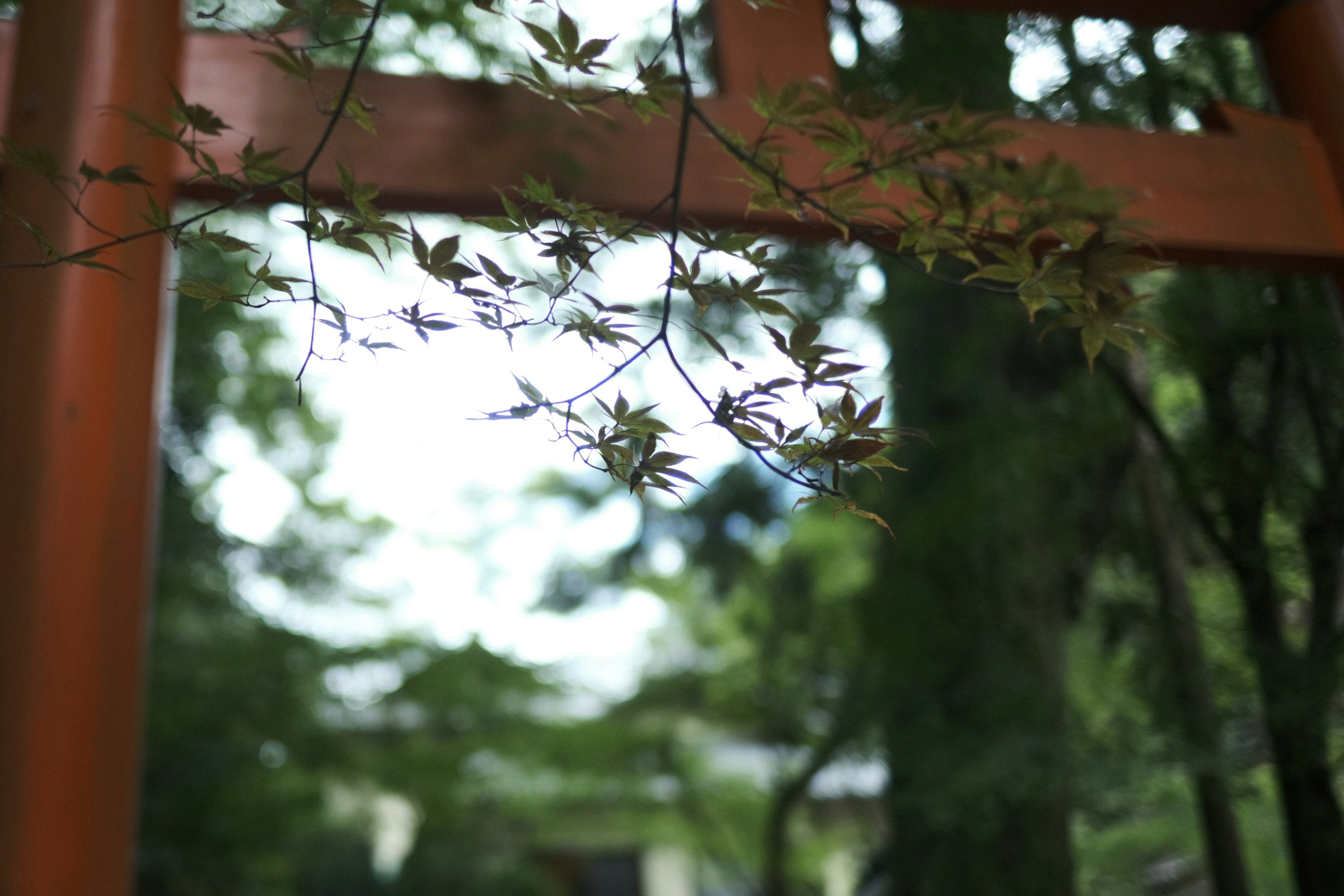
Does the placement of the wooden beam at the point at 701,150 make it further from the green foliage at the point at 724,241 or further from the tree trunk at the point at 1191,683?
the tree trunk at the point at 1191,683

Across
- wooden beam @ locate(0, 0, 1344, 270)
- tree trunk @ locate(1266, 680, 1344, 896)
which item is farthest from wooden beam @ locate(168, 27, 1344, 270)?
tree trunk @ locate(1266, 680, 1344, 896)

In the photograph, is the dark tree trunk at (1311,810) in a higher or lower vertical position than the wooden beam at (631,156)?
lower

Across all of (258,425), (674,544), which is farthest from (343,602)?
(674,544)

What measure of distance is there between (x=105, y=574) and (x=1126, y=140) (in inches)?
71.0

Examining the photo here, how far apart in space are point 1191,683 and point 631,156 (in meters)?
2.02

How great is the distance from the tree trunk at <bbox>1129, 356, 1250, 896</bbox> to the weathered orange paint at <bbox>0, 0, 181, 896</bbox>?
2369 mm

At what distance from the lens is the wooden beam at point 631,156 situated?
1.73 meters

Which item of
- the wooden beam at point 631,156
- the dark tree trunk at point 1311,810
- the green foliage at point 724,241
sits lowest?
the dark tree trunk at point 1311,810

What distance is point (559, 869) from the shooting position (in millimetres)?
10234

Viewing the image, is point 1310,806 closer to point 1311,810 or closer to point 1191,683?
point 1311,810

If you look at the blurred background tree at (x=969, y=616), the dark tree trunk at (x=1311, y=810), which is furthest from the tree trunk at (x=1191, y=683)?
the dark tree trunk at (x=1311, y=810)

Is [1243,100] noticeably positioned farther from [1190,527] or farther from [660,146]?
[660,146]

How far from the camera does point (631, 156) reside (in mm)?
1818

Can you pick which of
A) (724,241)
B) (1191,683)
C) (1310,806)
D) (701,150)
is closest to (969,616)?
(1191,683)
